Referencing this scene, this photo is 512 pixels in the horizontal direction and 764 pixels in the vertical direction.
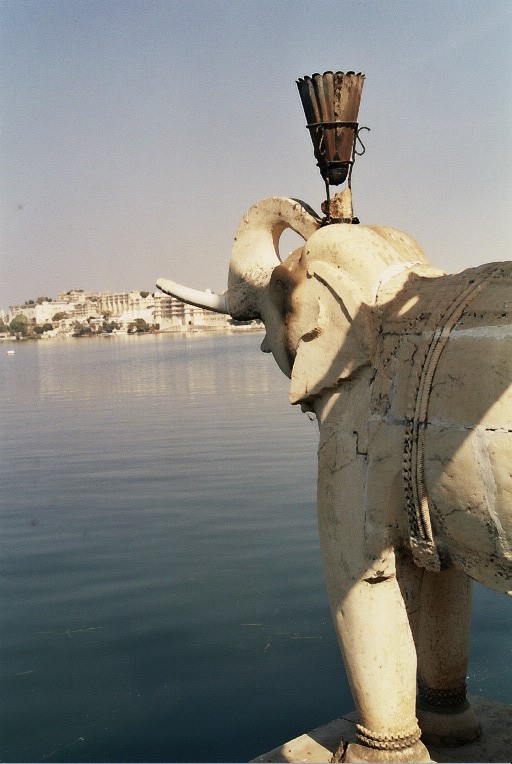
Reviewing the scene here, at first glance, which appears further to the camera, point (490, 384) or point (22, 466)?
point (22, 466)

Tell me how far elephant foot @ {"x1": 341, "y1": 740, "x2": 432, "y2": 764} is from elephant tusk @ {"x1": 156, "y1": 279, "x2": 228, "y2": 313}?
263 cm

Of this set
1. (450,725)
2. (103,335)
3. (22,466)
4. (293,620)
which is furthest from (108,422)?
(103,335)

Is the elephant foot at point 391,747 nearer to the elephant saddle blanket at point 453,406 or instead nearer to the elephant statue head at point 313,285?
the elephant saddle blanket at point 453,406

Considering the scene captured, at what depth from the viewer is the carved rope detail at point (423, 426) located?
4398 mm

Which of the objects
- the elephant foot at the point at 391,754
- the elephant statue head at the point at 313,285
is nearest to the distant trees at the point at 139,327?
the elephant statue head at the point at 313,285

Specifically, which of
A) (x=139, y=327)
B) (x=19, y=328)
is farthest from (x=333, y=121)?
(x=19, y=328)

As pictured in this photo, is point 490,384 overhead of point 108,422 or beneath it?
overhead

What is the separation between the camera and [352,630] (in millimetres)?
4934

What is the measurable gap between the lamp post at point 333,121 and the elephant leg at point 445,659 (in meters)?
2.02

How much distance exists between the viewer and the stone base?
18.0ft

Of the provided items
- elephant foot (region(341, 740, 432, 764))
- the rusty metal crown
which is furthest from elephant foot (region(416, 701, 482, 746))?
the rusty metal crown

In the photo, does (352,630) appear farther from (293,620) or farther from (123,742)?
(293,620)

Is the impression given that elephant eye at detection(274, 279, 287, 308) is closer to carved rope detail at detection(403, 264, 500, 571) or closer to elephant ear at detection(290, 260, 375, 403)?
elephant ear at detection(290, 260, 375, 403)

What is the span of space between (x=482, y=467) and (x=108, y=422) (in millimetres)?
23538
